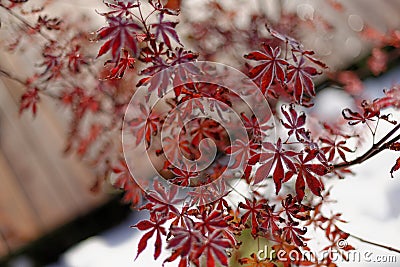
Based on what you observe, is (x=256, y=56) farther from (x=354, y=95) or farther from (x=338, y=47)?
(x=338, y=47)

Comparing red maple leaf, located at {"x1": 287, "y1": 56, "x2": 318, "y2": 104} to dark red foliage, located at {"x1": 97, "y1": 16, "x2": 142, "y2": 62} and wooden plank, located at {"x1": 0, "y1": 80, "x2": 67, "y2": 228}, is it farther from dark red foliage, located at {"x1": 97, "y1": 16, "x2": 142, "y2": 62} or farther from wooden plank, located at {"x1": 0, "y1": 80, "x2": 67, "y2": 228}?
wooden plank, located at {"x1": 0, "y1": 80, "x2": 67, "y2": 228}

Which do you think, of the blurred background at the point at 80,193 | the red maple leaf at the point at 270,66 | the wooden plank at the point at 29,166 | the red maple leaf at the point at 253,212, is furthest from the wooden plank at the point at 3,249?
the red maple leaf at the point at 270,66

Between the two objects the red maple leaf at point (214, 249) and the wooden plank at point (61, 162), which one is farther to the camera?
the wooden plank at point (61, 162)

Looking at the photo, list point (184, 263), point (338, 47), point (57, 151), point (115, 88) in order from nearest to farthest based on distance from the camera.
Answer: point (184, 263) → point (115, 88) → point (57, 151) → point (338, 47)

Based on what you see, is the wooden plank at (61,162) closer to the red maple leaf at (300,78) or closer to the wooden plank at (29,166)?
the wooden plank at (29,166)

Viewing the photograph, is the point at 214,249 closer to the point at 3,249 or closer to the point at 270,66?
the point at 270,66

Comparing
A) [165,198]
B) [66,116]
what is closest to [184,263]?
[165,198]

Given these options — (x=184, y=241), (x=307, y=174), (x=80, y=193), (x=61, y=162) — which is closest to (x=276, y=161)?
(x=307, y=174)
